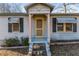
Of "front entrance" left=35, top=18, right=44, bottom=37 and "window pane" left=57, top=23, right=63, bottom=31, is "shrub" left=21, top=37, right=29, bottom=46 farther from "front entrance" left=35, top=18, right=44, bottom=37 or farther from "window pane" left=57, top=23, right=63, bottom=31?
"window pane" left=57, top=23, right=63, bottom=31

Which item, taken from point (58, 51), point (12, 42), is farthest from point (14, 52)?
point (58, 51)

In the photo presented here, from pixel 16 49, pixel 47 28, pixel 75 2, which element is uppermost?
pixel 75 2

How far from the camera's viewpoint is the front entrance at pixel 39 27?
451cm

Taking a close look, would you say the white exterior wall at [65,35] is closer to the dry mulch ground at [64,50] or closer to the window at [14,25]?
the dry mulch ground at [64,50]

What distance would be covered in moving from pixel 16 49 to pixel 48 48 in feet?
1.39

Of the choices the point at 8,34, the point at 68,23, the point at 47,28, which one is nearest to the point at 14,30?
the point at 8,34

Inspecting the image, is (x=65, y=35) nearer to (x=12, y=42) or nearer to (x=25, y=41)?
(x=25, y=41)

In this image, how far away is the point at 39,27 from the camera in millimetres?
4543

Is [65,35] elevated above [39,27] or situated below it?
below

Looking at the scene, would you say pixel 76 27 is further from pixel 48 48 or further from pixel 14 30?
pixel 14 30

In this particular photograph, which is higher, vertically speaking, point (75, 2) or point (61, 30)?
point (75, 2)

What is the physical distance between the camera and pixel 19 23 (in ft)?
14.9

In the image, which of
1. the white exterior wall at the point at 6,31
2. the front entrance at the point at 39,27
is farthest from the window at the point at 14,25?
the front entrance at the point at 39,27

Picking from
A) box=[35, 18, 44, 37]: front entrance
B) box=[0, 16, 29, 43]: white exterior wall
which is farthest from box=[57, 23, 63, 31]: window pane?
box=[0, 16, 29, 43]: white exterior wall
